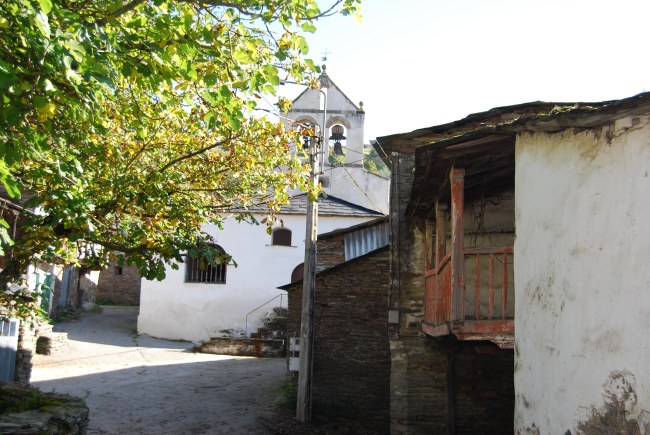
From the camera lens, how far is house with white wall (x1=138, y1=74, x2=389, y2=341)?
24984 millimetres

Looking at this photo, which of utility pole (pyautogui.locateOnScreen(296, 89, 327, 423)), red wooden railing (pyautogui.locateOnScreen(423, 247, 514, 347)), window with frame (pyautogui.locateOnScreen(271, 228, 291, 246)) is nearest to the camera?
red wooden railing (pyautogui.locateOnScreen(423, 247, 514, 347))

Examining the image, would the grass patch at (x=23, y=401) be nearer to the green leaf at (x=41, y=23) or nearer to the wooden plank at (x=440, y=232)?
the wooden plank at (x=440, y=232)

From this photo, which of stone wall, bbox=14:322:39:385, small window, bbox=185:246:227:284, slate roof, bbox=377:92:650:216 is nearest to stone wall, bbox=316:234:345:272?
slate roof, bbox=377:92:650:216

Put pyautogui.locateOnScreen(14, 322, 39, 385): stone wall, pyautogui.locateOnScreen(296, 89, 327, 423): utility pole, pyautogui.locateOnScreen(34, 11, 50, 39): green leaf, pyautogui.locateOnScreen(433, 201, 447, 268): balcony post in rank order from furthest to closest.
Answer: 1. pyautogui.locateOnScreen(14, 322, 39, 385): stone wall
2. pyautogui.locateOnScreen(296, 89, 327, 423): utility pole
3. pyautogui.locateOnScreen(433, 201, 447, 268): balcony post
4. pyautogui.locateOnScreen(34, 11, 50, 39): green leaf

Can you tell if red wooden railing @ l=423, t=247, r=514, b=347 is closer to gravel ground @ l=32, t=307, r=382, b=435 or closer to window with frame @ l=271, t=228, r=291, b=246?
gravel ground @ l=32, t=307, r=382, b=435

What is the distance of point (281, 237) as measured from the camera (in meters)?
26.0

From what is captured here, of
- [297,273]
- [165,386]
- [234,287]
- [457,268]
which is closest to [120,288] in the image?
[234,287]

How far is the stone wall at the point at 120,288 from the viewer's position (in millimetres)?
35312

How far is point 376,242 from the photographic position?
696 inches

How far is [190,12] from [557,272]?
394 centimetres

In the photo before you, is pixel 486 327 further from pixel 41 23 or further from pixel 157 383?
pixel 157 383

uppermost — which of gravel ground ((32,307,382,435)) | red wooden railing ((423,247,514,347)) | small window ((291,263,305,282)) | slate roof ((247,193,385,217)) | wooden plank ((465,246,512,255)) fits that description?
slate roof ((247,193,385,217))

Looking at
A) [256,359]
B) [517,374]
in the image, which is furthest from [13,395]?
[256,359]

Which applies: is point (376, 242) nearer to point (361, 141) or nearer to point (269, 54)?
point (361, 141)
